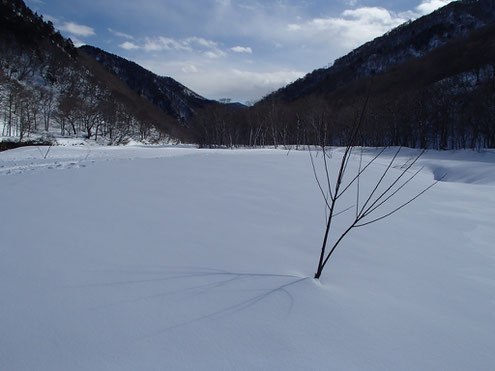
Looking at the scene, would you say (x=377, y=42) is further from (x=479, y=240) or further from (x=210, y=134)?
(x=479, y=240)

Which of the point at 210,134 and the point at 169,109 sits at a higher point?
the point at 169,109

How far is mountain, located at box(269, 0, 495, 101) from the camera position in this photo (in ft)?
237

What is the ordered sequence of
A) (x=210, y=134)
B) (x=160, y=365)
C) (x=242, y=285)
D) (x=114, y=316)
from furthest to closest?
(x=210, y=134)
(x=242, y=285)
(x=114, y=316)
(x=160, y=365)

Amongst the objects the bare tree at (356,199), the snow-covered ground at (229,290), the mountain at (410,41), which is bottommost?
the snow-covered ground at (229,290)

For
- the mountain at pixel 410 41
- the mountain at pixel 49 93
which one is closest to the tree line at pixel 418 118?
the mountain at pixel 49 93

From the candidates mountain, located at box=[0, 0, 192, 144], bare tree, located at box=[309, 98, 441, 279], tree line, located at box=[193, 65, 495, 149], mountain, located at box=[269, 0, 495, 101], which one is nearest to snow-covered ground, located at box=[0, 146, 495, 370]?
bare tree, located at box=[309, 98, 441, 279]

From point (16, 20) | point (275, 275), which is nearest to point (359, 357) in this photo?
point (275, 275)

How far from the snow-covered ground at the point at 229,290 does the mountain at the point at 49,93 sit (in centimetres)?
4288

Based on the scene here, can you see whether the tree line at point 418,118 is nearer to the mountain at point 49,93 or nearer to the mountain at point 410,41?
the mountain at point 49,93

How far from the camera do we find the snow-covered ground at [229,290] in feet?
3.53

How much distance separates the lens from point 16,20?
55.1m

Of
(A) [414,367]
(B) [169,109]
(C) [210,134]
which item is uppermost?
(B) [169,109]

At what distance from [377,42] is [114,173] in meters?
117

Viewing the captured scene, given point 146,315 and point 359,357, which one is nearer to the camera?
point 359,357
